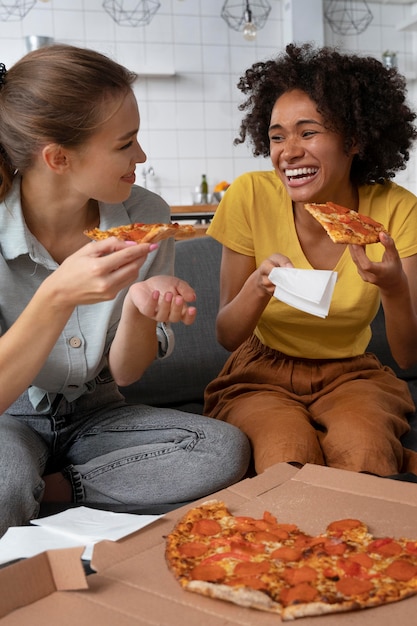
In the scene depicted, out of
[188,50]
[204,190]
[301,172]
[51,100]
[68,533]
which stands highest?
[188,50]

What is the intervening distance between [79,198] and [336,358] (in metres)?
0.72

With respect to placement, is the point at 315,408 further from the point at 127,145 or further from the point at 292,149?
the point at 127,145

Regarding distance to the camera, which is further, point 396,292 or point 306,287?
point 396,292

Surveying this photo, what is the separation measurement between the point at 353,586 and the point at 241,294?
3.01ft

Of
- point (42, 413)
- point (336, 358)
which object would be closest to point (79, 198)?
point (42, 413)

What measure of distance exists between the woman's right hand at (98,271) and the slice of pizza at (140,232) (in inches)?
6.4

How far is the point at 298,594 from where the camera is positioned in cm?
83

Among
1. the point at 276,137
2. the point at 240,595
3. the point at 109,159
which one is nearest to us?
the point at 240,595

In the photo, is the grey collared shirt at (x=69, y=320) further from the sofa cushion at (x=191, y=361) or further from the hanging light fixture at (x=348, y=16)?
the hanging light fixture at (x=348, y=16)

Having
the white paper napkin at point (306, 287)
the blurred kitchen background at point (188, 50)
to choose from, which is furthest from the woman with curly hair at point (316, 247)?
the blurred kitchen background at point (188, 50)

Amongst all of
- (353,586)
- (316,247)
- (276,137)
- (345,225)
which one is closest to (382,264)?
(345,225)

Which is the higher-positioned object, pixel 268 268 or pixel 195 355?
pixel 268 268

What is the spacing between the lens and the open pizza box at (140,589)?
2.63 ft

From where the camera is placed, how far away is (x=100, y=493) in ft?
5.05
